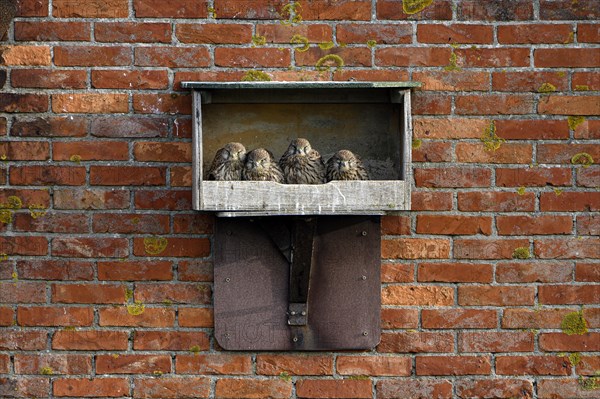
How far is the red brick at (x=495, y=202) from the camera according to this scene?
237 cm

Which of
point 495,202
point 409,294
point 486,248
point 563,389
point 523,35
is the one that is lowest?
point 563,389

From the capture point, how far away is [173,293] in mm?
2367

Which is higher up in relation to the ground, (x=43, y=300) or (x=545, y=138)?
(x=545, y=138)

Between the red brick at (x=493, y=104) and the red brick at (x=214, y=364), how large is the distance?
0.98 metres

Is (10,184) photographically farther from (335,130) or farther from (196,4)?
(335,130)

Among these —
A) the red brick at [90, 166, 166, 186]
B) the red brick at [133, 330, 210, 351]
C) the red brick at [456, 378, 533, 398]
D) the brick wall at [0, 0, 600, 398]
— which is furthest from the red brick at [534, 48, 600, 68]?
the red brick at [133, 330, 210, 351]

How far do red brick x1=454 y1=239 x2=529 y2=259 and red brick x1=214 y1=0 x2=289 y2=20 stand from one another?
0.86m

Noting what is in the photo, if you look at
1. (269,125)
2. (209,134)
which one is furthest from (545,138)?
(209,134)

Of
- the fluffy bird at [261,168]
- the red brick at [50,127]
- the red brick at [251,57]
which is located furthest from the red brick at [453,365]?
the red brick at [50,127]

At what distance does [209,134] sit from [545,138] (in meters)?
1.00

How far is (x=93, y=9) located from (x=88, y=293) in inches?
33.0

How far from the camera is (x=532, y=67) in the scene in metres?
2.37

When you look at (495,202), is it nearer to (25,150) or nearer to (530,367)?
(530,367)

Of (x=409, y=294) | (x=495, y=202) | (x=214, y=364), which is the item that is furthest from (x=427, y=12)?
(x=214, y=364)
